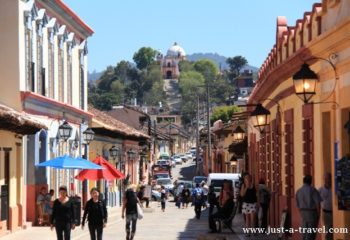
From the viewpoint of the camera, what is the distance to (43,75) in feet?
99.4

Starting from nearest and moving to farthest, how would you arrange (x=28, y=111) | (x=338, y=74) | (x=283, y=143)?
(x=338, y=74)
(x=283, y=143)
(x=28, y=111)

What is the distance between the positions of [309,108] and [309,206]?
3061mm

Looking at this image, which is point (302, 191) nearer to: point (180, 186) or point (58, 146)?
point (58, 146)

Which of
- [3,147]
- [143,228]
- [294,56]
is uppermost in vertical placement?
[294,56]

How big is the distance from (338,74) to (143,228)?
13.9 m

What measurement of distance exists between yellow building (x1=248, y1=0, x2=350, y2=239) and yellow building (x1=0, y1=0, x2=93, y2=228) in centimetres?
720

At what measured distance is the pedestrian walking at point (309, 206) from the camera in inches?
649

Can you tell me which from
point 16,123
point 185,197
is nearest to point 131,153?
point 185,197

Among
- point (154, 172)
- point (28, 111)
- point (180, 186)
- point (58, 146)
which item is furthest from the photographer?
point (154, 172)

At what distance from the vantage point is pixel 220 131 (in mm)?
62750

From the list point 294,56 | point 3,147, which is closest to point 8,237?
point 3,147

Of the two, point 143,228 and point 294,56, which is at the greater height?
point 294,56

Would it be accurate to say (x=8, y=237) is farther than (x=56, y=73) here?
No

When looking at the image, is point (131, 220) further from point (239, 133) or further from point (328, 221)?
point (239, 133)
